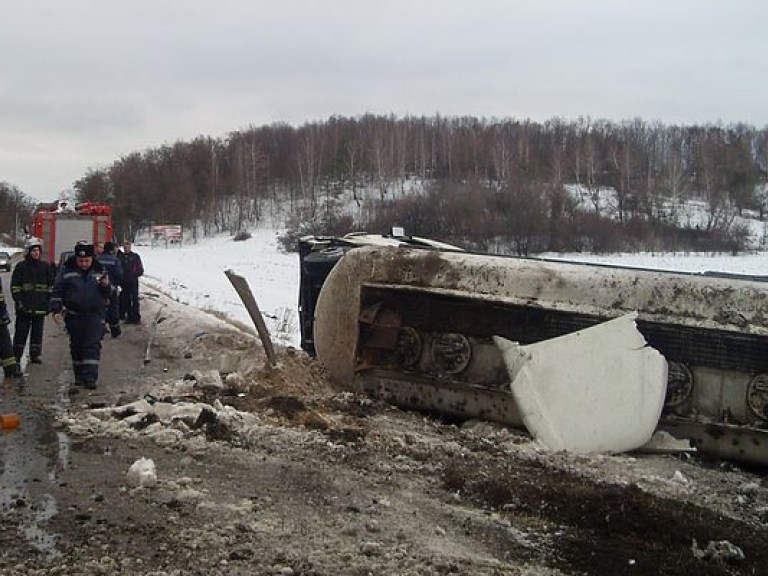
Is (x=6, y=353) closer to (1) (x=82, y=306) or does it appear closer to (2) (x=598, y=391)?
(1) (x=82, y=306)

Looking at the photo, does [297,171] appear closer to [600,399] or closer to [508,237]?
[508,237]

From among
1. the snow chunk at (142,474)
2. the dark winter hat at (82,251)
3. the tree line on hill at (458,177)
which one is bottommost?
the snow chunk at (142,474)

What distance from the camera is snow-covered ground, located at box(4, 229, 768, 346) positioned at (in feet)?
55.5

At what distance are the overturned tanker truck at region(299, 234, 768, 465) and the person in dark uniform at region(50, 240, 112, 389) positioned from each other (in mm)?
2449

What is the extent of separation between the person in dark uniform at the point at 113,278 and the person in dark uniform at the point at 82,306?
132 inches

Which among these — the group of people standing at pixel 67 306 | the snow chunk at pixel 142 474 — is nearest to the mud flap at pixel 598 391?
the snow chunk at pixel 142 474

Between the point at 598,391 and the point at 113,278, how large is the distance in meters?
9.16

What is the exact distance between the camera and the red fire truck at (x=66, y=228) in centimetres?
2134

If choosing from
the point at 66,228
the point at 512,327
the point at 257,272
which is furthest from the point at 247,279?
the point at 512,327

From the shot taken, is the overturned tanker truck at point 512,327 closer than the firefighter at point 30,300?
Yes

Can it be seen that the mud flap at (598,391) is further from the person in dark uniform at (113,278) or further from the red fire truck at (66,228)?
the red fire truck at (66,228)

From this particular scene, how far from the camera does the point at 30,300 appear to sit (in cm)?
934

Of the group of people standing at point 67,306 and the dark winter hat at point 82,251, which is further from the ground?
the dark winter hat at point 82,251

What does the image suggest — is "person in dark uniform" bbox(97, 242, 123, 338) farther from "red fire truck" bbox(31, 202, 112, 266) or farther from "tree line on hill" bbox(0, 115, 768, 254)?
"tree line on hill" bbox(0, 115, 768, 254)
